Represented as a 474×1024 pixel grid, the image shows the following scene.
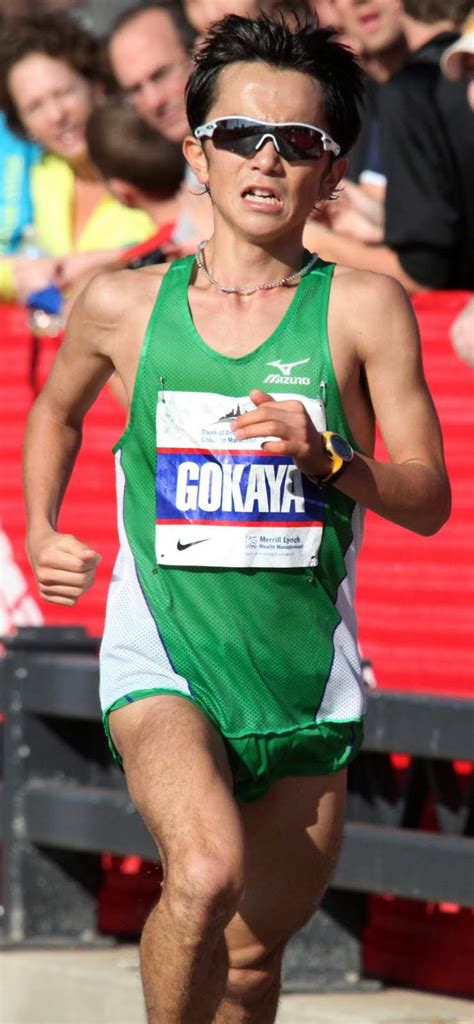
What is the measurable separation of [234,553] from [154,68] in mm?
3752

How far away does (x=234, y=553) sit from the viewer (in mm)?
4000

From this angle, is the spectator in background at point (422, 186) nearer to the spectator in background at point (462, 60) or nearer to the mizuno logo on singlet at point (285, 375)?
the spectator in background at point (462, 60)

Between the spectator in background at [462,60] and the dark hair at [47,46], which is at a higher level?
the spectator in background at [462,60]

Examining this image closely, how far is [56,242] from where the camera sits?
824 centimetres

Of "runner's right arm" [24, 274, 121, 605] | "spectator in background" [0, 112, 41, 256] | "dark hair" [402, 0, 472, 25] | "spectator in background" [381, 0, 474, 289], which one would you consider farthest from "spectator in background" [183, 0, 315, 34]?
"runner's right arm" [24, 274, 121, 605]

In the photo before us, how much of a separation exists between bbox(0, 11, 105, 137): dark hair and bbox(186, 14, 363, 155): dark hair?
163 inches

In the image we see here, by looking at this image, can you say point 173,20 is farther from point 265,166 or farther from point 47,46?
point 265,166

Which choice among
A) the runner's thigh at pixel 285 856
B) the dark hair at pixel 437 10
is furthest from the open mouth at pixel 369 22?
the runner's thigh at pixel 285 856

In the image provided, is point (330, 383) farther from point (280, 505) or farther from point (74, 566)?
point (74, 566)

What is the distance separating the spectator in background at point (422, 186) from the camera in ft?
20.0

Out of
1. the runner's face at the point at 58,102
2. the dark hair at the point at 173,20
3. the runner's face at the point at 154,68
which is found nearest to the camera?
the runner's face at the point at 154,68

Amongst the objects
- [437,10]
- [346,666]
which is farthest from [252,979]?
[437,10]

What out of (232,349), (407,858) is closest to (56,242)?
(407,858)

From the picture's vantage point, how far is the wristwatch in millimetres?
3605
